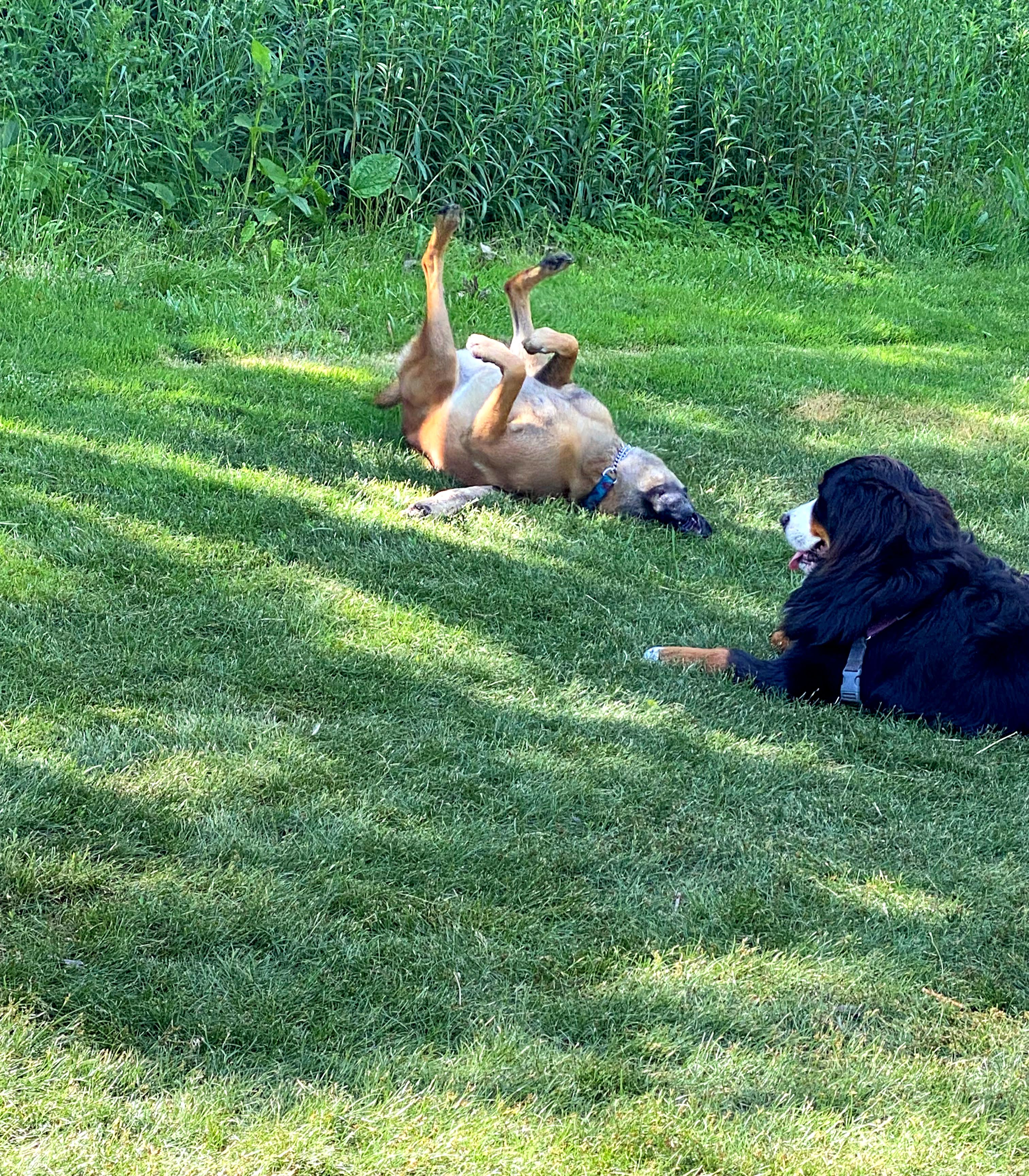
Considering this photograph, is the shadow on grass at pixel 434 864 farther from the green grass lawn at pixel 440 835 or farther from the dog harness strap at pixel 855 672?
the dog harness strap at pixel 855 672

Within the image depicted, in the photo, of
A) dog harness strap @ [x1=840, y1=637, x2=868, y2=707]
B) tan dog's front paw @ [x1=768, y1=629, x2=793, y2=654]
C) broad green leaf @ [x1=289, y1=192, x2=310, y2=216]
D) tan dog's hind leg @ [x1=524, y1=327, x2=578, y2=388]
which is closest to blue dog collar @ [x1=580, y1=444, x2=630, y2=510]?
tan dog's hind leg @ [x1=524, y1=327, x2=578, y2=388]

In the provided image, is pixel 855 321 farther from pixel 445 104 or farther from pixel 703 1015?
pixel 703 1015

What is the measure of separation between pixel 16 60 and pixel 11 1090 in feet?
24.4

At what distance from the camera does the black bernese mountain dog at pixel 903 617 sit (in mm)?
3943

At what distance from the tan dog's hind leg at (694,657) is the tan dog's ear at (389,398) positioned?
241 cm

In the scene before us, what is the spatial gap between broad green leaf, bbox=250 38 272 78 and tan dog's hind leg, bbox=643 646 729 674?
5.29 meters

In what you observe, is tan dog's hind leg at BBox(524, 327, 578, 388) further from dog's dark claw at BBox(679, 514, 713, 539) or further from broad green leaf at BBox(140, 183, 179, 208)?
broad green leaf at BBox(140, 183, 179, 208)

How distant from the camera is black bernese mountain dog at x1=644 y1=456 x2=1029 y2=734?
3.94 m

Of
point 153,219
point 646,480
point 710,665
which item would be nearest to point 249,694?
point 710,665

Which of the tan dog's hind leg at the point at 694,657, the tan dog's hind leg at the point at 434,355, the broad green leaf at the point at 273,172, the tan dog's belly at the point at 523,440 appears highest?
the broad green leaf at the point at 273,172

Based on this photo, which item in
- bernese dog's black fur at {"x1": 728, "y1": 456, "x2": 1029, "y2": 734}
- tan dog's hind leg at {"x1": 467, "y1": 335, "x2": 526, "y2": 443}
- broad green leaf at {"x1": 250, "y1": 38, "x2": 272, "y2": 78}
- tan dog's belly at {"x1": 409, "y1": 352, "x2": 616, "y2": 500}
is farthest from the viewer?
broad green leaf at {"x1": 250, "y1": 38, "x2": 272, "y2": 78}

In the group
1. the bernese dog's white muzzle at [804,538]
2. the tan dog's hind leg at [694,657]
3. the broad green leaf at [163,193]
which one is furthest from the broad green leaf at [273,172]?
the tan dog's hind leg at [694,657]

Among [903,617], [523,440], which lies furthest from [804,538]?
[523,440]

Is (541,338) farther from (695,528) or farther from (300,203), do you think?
(300,203)
